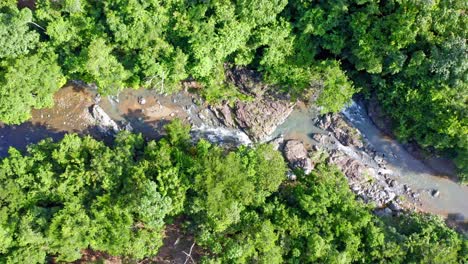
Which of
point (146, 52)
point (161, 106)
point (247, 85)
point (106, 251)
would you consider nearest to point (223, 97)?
point (247, 85)

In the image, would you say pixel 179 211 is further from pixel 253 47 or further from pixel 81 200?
pixel 253 47

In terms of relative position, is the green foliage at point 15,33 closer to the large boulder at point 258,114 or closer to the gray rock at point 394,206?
the large boulder at point 258,114

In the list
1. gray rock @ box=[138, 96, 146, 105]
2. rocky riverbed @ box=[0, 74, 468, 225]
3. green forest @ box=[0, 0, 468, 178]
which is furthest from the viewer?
gray rock @ box=[138, 96, 146, 105]

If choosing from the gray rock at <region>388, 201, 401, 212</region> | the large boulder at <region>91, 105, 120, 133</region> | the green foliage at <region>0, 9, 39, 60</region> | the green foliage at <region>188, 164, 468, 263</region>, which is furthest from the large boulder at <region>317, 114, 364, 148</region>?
the green foliage at <region>0, 9, 39, 60</region>

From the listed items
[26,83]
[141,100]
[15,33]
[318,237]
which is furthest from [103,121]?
[318,237]

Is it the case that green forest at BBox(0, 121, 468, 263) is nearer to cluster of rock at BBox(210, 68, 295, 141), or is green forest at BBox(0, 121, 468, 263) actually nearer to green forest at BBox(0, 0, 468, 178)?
cluster of rock at BBox(210, 68, 295, 141)

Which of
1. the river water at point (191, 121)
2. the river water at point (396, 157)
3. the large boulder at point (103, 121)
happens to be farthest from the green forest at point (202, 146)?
the river water at point (396, 157)
